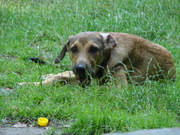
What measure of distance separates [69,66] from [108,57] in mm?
1358

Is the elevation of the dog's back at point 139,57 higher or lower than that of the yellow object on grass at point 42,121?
higher

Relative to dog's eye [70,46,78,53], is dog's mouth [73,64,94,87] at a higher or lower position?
lower

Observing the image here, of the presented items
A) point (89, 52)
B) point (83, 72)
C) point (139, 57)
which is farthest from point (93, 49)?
point (139, 57)

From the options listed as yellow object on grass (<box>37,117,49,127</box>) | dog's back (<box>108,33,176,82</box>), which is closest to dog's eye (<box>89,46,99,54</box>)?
dog's back (<box>108,33,176,82</box>)

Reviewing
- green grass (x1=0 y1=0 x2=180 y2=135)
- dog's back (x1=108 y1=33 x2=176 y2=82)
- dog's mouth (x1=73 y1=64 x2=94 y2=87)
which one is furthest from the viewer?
dog's back (x1=108 y1=33 x2=176 y2=82)

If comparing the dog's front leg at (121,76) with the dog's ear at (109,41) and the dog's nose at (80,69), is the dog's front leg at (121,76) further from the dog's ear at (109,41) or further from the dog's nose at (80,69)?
the dog's nose at (80,69)

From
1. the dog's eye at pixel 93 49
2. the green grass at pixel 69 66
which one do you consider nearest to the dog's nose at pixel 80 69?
the green grass at pixel 69 66

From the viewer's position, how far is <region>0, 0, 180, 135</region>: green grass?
5.23 m

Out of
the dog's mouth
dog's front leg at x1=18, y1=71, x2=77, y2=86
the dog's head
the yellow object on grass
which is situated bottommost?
the yellow object on grass

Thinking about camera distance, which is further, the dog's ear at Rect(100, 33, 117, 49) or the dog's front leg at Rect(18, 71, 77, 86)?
the dog's ear at Rect(100, 33, 117, 49)

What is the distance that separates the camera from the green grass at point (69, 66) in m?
5.23

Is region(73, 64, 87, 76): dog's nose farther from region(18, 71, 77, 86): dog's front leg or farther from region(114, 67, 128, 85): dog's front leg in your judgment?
region(114, 67, 128, 85): dog's front leg

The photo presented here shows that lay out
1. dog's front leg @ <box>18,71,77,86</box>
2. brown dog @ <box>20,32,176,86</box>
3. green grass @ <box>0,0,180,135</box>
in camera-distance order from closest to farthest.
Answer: green grass @ <box>0,0,180,135</box> → brown dog @ <box>20,32,176,86</box> → dog's front leg @ <box>18,71,77,86</box>

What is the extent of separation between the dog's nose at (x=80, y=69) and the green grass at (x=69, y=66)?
0.24m
